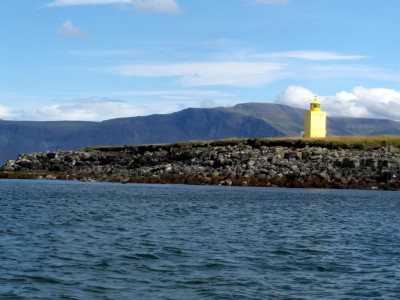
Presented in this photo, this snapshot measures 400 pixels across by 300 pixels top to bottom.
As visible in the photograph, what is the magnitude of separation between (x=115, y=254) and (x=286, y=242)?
9.28m

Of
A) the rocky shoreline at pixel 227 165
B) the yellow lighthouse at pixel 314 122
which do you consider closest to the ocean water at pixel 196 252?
the rocky shoreline at pixel 227 165

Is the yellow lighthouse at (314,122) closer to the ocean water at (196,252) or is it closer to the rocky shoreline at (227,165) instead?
the rocky shoreline at (227,165)

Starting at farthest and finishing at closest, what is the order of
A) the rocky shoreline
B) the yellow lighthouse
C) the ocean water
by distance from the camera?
1. the yellow lighthouse
2. the rocky shoreline
3. the ocean water

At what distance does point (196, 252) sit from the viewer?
95.0 ft

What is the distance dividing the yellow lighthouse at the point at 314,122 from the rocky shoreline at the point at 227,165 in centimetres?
1442

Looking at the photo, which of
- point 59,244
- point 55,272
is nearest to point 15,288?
point 55,272

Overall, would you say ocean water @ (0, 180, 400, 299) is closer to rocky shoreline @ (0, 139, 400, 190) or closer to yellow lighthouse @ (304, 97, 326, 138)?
rocky shoreline @ (0, 139, 400, 190)

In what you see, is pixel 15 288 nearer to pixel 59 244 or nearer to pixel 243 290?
pixel 243 290

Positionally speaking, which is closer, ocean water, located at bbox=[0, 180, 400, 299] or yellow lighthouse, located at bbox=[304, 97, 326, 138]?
ocean water, located at bbox=[0, 180, 400, 299]

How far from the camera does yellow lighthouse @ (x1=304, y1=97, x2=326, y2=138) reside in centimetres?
11801

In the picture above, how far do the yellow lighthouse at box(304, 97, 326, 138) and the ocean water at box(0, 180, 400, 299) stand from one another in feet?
207

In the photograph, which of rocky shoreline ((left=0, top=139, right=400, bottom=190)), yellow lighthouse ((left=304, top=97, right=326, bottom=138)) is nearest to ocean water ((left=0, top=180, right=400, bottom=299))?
rocky shoreline ((left=0, top=139, right=400, bottom=190))

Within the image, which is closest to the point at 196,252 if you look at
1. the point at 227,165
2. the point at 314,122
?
the point at 227,165

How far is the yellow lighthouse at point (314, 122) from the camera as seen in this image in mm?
118012
